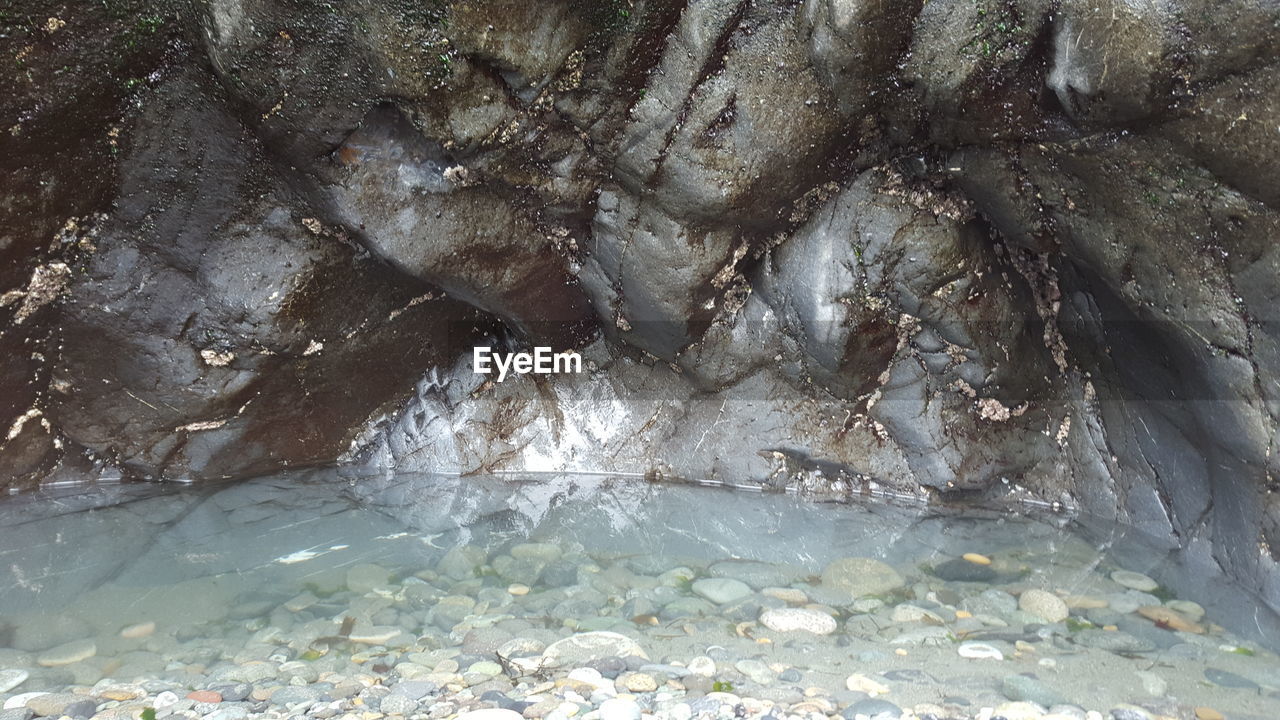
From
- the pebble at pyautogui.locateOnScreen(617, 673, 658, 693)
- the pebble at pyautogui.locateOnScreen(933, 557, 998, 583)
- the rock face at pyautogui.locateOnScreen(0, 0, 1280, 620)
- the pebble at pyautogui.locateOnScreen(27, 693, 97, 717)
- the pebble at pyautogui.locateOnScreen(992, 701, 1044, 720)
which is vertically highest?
the rock face at pyautogui.locateOnScreen(0, 0, 1280, 620)

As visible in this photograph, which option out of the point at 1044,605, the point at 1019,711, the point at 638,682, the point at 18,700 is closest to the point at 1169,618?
the point at 1044,605

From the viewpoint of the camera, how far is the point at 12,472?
4.31 m

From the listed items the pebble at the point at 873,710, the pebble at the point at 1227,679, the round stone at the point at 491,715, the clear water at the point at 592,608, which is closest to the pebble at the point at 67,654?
the clear water at the point at 592,608

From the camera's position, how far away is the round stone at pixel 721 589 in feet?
11.3

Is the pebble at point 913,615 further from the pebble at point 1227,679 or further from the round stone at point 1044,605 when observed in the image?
the pebble at point 1227,679

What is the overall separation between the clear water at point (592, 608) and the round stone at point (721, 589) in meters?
0.01

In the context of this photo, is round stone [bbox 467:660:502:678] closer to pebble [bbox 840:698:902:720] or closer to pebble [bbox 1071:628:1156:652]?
pebble [bbox 840:698:902:720]

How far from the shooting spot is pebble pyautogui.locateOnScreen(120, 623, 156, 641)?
318 centimetres

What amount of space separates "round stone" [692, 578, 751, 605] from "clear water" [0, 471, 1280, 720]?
0.01 m

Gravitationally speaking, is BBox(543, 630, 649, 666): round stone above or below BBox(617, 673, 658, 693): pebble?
above

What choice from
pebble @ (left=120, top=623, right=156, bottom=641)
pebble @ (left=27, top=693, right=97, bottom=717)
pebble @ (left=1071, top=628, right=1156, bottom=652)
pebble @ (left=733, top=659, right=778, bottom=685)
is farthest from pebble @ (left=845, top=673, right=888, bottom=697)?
pebble @ (left=120, top=623, right=156, bottom=641)

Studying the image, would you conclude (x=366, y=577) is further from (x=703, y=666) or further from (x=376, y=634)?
(x=703, y=666)

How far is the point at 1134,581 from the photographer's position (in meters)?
3.51

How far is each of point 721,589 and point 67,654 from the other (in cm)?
245
